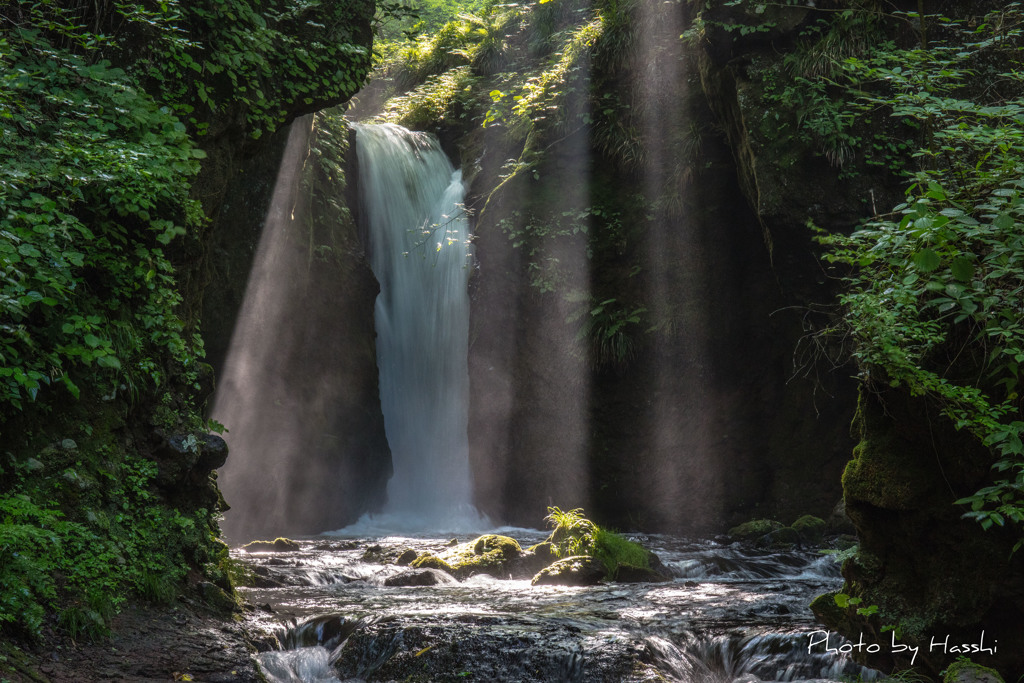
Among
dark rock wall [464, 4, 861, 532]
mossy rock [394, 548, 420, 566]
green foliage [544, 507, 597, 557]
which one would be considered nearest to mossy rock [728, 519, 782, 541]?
dark rock wall [464, 4, 861, 532]

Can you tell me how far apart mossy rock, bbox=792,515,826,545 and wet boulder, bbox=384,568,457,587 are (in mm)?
5169

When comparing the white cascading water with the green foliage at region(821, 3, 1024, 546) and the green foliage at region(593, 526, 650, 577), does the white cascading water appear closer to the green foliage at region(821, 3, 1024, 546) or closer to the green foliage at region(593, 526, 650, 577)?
the green foliage at region(593, 526, 650, 577)

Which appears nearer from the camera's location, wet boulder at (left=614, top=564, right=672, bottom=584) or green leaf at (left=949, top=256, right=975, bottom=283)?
green leaf at (left=949, top=256, right=975, bottom=283)

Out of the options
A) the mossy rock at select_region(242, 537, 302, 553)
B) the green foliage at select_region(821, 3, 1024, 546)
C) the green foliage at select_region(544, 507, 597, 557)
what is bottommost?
the mossy rock at select_region(242, 537, 302, 553)

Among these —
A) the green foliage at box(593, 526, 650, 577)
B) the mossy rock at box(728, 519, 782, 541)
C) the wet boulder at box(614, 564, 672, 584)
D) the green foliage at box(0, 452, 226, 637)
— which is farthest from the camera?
the mossy rock at box(728, 519, 782, 541)

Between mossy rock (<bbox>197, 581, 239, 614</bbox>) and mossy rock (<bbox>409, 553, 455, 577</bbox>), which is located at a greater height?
mossy rock (<bbox>197, 581, 239, 614</bbox>)

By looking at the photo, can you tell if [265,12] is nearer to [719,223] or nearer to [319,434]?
[719,223]

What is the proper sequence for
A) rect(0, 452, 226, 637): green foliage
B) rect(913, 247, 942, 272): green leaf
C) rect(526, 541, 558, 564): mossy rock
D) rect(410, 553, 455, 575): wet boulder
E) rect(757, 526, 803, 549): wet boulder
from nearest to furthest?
rect(913, 247, 942, 272): green leaf < rect(0, 452, 226, 637): green foliage < rect(410, 553, 455, 575): wet boulder < rect(526, 541, 558, 564): mossy rock < rect(757, 526, 803, 549): wet boulder

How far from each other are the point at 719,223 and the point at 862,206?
8.23 feet

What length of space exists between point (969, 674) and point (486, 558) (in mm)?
5467

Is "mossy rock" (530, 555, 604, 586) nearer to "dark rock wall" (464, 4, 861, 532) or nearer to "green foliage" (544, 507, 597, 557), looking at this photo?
"green foliage" (544, 507, 597, 557)

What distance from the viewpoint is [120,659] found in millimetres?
3729

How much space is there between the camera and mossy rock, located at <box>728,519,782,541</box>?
10.3 metres

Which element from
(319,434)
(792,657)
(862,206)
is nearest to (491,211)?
(319,434)
